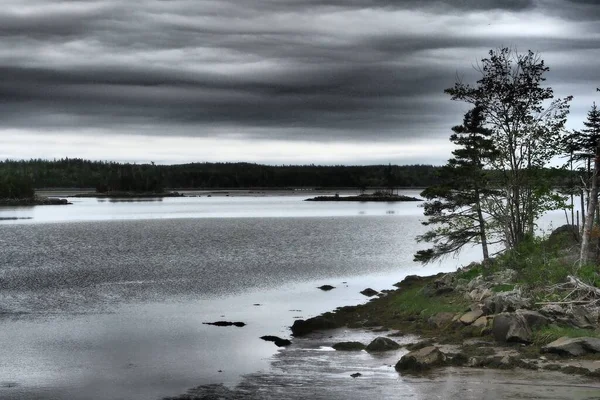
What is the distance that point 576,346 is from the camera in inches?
937

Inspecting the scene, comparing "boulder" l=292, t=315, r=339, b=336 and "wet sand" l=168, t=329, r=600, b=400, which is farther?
"boulder" l=292, t=315, r=339, b=336

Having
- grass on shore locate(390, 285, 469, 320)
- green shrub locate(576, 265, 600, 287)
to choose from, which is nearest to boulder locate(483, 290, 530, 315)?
grass on shore locate(390, 285, 469, 320)

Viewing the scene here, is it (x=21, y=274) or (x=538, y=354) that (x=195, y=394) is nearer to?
(x=538, y=354)

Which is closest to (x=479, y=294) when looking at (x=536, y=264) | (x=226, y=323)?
(x=536, y=264)

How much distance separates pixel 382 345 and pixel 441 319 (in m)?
4.31

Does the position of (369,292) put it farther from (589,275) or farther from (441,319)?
(589,275)

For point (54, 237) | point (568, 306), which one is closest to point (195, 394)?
point (568, 306)

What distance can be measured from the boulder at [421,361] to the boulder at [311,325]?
9.01 metres

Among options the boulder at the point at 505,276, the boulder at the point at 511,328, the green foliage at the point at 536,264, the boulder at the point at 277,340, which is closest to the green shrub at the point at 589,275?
the green foliage at the point at 536,264

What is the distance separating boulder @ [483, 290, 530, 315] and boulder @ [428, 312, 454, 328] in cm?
171

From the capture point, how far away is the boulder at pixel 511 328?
25.8 metres

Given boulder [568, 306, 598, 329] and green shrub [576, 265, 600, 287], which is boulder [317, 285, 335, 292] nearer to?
green shrub [576, 265, 600, 287]

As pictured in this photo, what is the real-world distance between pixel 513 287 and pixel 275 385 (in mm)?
12870

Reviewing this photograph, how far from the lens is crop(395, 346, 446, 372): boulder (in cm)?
2408
